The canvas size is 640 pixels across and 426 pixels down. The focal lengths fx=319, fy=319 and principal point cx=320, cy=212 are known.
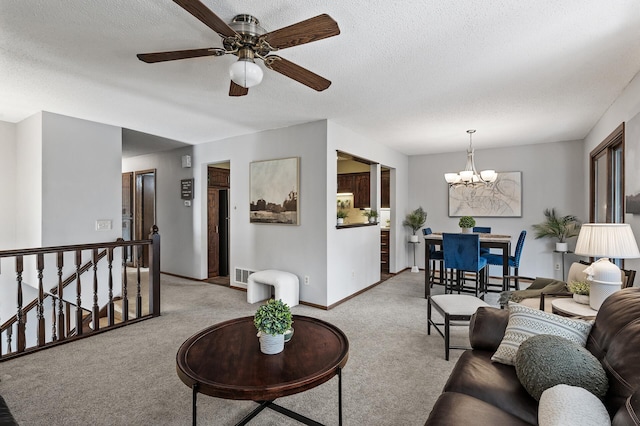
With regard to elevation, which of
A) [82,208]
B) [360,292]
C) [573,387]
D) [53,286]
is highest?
[82,208]

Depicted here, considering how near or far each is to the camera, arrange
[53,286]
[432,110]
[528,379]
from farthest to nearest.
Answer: [53,286]
[432,110]
[528,379]

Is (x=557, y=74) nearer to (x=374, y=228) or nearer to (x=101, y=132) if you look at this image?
(x=374, y=228)

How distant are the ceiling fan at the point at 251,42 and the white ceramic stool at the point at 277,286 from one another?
2646 millimetres

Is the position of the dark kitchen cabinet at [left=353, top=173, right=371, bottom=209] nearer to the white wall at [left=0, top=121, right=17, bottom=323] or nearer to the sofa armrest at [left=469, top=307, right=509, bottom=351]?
the sofa armrest at [left=469, top=307, right=509, bottom=351]

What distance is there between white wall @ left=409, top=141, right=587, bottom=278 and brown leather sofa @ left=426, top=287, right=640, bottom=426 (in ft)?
15.0

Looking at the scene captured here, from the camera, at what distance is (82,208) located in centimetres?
414

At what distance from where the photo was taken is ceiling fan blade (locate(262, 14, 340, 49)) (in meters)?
1.59

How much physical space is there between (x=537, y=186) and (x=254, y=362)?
579 centimetres

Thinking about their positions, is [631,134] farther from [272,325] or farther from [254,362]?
[254,362]

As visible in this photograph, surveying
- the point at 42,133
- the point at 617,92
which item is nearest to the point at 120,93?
the point at 42,133

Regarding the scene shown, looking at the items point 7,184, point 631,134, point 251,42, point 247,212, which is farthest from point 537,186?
point 7,184

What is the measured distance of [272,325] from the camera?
1723 millimetres

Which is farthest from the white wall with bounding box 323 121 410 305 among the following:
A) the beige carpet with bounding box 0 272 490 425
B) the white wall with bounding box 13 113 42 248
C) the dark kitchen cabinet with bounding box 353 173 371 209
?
the white wall with bounding box 13 113 42 248

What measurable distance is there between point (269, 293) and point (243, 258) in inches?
30.4
